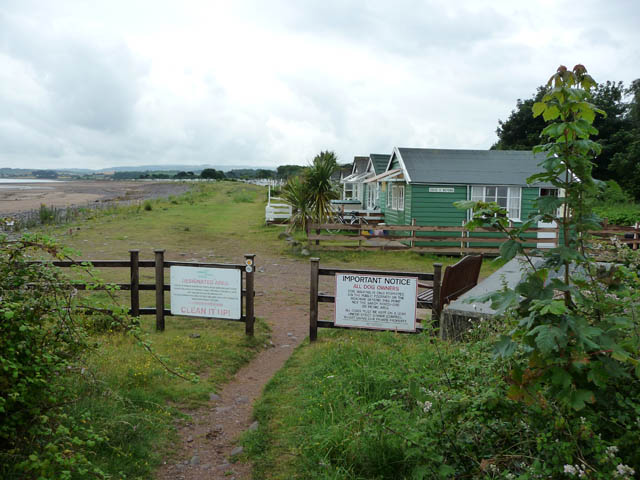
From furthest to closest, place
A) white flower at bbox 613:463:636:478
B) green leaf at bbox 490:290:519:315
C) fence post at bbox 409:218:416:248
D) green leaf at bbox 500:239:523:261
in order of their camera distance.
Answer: fence post at bbox 409:218:416:248
green leaf at bbox 500:239:523:261
green leaf at bbox 490:290:519:315
white flower at bbox 613:463:636:478

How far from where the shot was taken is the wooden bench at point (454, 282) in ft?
25.2

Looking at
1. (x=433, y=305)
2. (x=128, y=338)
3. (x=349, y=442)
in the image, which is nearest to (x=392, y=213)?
(x=433, y=305)

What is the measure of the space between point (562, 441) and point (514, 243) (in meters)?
1.14

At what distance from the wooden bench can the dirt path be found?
219 centimetres

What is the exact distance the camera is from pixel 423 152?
73.5 feet

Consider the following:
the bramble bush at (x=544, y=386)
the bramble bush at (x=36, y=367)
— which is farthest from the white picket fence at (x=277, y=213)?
the bramble bush at (x=36, y=367)

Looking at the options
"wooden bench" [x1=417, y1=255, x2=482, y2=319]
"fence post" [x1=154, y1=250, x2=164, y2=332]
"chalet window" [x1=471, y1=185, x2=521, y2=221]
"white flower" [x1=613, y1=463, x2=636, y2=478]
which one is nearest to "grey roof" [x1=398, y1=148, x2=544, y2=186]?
"chalet window" [x1=471, y1=185, x2=521, y2=221]

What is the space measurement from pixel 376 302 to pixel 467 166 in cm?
1517

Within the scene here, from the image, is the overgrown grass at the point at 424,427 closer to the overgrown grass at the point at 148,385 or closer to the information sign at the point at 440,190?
the overgrown grass at the point at 148,385

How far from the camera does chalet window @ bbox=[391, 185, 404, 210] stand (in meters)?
22.8

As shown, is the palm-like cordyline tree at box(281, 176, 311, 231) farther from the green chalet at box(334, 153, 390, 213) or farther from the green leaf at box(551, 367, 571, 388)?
the green leaf at box(551, 367, 571, 388)

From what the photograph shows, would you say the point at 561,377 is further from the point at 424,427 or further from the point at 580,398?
the point at 424,427

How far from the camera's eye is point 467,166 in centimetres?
2138

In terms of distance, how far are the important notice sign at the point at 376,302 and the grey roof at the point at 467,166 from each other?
13.1 metres
